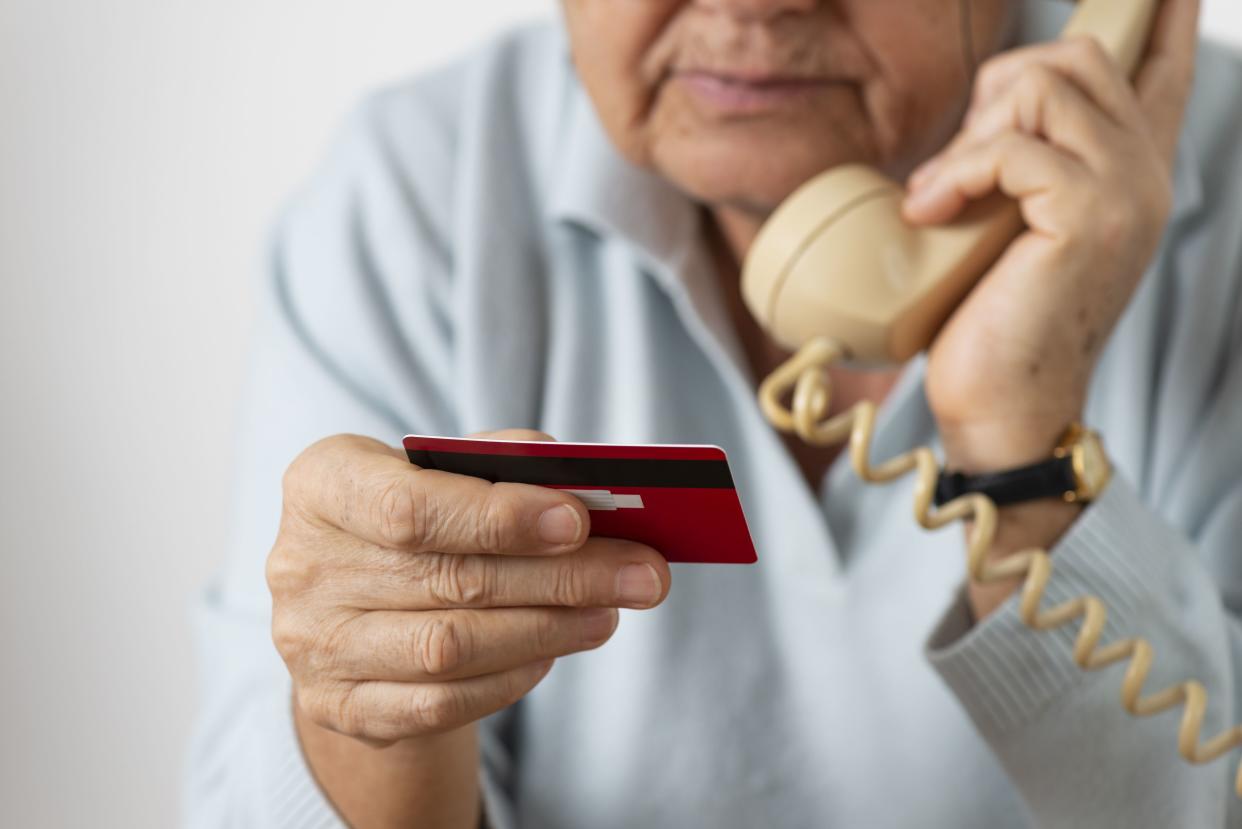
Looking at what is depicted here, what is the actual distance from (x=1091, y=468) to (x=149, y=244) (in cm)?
95

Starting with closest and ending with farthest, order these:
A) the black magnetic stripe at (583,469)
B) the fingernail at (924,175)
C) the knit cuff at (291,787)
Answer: the black magnetic stripe at (583,469) < the knit cuff at (291,787) < the fingernail at (924,175)

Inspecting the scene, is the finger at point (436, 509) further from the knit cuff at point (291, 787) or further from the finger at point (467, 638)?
the knit cuff at point (291, 787)

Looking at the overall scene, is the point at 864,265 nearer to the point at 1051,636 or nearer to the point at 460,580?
the point at 1051,636

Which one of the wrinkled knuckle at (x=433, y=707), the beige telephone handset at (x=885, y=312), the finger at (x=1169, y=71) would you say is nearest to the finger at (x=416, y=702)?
the wrinkled knuckle at (x=433, y=707)

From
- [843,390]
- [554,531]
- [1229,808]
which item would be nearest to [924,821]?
[1229,808]

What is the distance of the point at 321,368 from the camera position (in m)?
0.88

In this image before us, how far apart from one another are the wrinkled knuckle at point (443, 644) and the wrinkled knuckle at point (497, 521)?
5 cm

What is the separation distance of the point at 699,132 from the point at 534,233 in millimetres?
194

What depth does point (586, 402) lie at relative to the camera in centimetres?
91

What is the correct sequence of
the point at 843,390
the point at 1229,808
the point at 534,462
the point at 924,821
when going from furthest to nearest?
the point at 843,390, the point at 924,821, the point at 1229,808, the point at 534,462

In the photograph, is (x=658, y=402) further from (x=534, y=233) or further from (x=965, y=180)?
(x=965, y=180)

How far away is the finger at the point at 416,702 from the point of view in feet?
1.69

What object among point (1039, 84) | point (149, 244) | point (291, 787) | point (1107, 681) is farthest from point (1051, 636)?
point (149, 244)

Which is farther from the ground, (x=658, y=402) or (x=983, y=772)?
(x=658, y=402)
